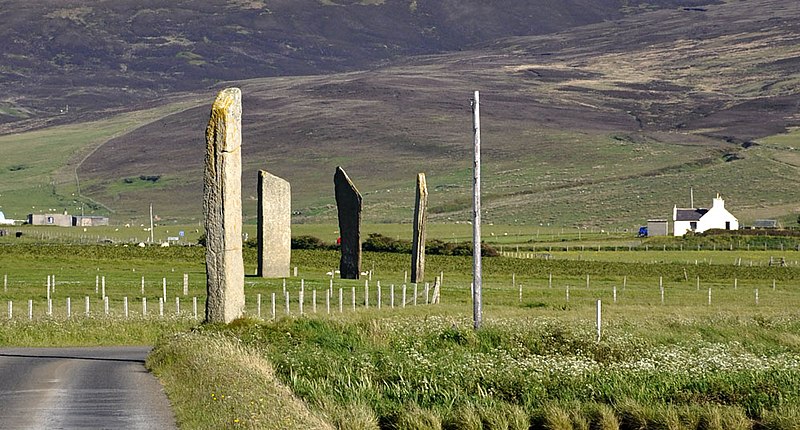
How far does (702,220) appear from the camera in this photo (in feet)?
323

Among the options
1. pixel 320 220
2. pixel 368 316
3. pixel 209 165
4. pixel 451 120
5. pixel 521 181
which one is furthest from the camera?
pixel 451 120

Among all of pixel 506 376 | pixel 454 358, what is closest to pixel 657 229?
pixel 454 358

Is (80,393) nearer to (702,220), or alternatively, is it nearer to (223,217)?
(223,217)

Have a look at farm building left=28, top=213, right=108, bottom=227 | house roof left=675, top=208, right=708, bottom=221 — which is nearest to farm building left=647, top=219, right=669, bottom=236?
house roof left=675, top=208, right=708, bottom=221

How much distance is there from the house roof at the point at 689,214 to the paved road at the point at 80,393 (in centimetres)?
7452

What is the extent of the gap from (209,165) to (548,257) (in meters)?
41.5

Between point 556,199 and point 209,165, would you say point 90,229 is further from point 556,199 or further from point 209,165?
point 209,165

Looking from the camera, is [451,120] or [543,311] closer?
[543,311]

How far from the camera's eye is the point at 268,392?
17.3 m

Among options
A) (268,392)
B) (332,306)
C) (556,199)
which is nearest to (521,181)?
(556,199)

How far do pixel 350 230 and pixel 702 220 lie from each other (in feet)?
165

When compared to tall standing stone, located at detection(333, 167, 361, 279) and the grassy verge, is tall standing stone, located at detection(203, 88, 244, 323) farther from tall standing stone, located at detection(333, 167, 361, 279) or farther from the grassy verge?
tall standing stone, located at detection(333, 167, 361, 279)

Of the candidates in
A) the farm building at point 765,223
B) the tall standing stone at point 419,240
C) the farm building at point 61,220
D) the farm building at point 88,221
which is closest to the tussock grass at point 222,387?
the tall standing stone at point 419,240

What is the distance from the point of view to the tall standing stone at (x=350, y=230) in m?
53.0
